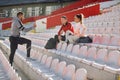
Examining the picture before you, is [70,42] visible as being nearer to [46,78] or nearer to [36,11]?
[46,78]

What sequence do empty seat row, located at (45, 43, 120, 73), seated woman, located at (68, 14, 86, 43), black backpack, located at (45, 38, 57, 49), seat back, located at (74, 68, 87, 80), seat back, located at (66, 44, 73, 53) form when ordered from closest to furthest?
seat back, located at (74, 68, 87, 80) < empty seat row, located at (45, 43, 120, 73) < seat back, located at (66, 44, 73, 53) < seated woman, located at (68, 14, 86, 43) < black backpack, located at (45, 38, 57, 49)

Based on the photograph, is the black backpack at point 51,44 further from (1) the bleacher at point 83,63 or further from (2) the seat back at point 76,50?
(2) the seat back at point 76,50

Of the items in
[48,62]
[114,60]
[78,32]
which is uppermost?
[78,32]

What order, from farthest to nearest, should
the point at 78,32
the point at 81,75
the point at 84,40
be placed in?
the point at 78,32 < the point at 84,40 < the point at 81,75

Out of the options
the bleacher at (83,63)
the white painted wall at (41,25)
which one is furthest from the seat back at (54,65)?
the white painted wall at (41,25)

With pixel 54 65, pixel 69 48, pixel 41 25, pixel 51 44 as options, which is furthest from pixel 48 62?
pixel 41 25

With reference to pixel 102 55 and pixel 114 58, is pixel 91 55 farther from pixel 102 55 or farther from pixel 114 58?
pixel 114 58

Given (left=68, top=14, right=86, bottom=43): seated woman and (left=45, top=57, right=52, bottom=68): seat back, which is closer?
(left=45, top=57, right=52, bottom=68): seat back

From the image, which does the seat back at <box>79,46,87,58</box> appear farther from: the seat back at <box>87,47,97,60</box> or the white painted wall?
the white painted wall

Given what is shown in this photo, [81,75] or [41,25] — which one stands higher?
[81,75]

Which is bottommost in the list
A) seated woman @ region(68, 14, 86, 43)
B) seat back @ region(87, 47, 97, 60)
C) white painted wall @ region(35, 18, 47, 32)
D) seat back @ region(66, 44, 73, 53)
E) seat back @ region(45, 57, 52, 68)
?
white painted wall @ region(35, 18, 47, 32)

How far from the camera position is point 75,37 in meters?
5.38

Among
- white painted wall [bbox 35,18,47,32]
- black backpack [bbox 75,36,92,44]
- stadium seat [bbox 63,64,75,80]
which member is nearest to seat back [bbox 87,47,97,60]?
stadium seat [bbox 63,64,75,80]

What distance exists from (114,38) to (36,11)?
2063 cm
